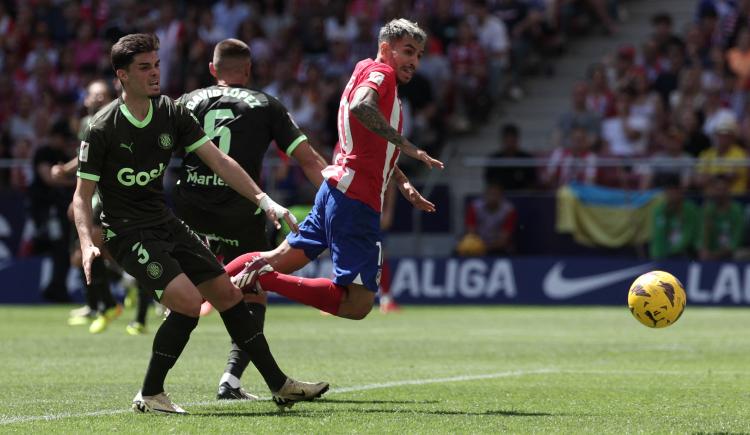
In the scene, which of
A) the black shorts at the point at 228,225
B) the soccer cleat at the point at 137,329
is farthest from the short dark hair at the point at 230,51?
the soccer cleat at the point at 137,329

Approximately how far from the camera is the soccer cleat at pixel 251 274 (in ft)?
27.7

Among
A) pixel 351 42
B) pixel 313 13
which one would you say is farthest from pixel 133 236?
pixel 313 13

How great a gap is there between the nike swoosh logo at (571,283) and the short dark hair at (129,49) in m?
13.5

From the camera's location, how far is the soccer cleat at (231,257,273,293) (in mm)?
8453

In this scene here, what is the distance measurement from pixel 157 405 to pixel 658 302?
3866mm

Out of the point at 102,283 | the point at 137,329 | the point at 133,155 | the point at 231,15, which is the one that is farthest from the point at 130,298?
the point at 133,155

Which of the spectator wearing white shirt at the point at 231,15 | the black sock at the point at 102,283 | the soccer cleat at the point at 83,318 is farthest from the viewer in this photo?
the spectator wearing white shirt at the point at 231,15

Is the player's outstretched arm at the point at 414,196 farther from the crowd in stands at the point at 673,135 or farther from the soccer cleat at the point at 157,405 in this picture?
the crowd in stands at the point at 673,135

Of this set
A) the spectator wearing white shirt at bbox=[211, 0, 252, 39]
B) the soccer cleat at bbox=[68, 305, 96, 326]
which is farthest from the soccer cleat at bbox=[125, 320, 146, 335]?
the spectator wearing white shirt at bbox=[211, 0, 252, 39]

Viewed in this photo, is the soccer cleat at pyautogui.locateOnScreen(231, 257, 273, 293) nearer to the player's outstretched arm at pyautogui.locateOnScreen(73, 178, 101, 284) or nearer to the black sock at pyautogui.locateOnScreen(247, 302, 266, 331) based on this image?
the black sock at pyautogui.locateOnScreen(247, 302, 266, 331)

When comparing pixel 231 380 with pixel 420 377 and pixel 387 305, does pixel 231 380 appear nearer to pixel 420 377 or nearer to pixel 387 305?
pixel 420 377

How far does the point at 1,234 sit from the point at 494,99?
8719 mm

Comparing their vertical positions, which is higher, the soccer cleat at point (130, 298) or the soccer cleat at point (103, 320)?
the soccer cleat at point (103, 320)

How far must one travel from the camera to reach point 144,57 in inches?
309
